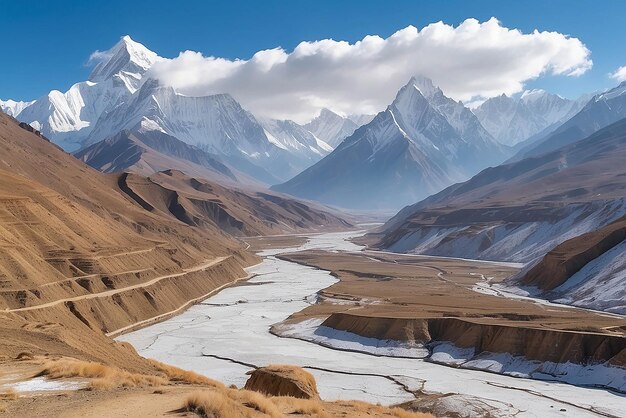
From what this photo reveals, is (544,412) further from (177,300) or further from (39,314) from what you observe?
(177,300)

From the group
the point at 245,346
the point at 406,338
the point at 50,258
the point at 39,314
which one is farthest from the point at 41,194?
the point at 406,338

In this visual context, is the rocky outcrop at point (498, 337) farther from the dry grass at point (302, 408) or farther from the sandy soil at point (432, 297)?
the dry grass at point (302, 408)

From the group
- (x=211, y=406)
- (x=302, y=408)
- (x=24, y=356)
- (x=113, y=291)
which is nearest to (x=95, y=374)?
(x=24, y=356)

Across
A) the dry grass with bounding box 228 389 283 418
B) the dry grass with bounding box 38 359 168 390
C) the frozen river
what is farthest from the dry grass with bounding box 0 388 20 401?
the frozen river

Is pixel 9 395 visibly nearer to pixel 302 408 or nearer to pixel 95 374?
pixel 95 374

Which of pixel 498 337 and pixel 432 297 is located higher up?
pixel 498 337

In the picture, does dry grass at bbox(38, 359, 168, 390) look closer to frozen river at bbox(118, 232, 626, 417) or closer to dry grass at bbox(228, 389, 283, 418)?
dry grass at bbox(228, 389, 283, 418)

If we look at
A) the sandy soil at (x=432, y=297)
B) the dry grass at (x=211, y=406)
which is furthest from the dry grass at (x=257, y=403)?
the sandy soil at (x=432, y=297)
